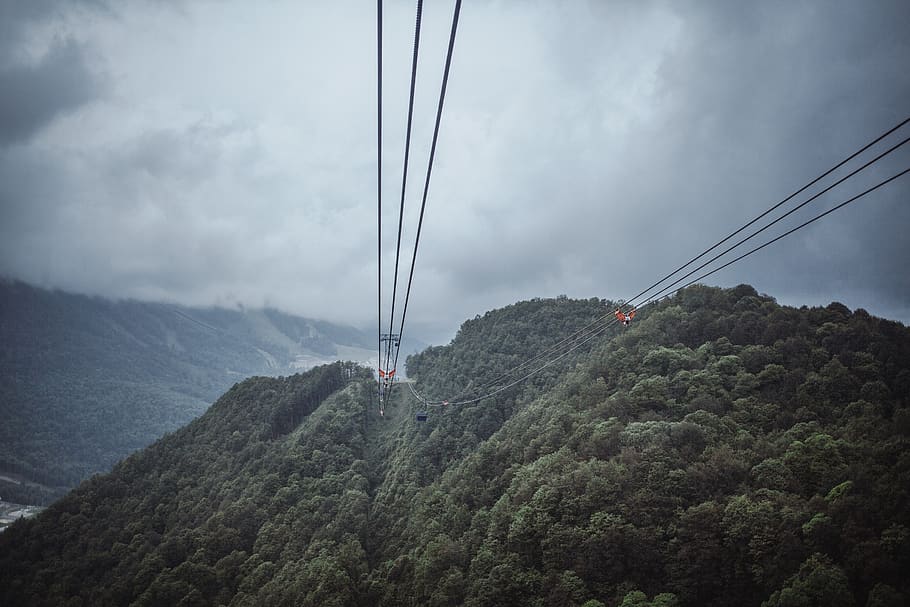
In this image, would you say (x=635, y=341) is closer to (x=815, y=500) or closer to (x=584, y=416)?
(x=584, y=416)

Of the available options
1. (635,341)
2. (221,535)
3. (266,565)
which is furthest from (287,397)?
(635,341)

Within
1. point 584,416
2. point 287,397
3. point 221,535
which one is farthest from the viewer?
point 287,397

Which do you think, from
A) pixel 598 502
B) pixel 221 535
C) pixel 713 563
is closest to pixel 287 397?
pixel 221 535

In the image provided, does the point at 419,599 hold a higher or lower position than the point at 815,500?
lower

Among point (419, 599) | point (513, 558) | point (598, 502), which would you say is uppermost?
point (598, 502)

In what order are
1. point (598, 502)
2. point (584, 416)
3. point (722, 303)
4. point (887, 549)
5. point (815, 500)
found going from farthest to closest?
point (722, 303), point (584, 416), point (598, 502), point (815, 500), point (887, 549)

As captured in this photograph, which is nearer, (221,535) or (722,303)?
(722,303)

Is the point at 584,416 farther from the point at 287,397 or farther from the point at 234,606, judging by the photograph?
the point at 287,397
